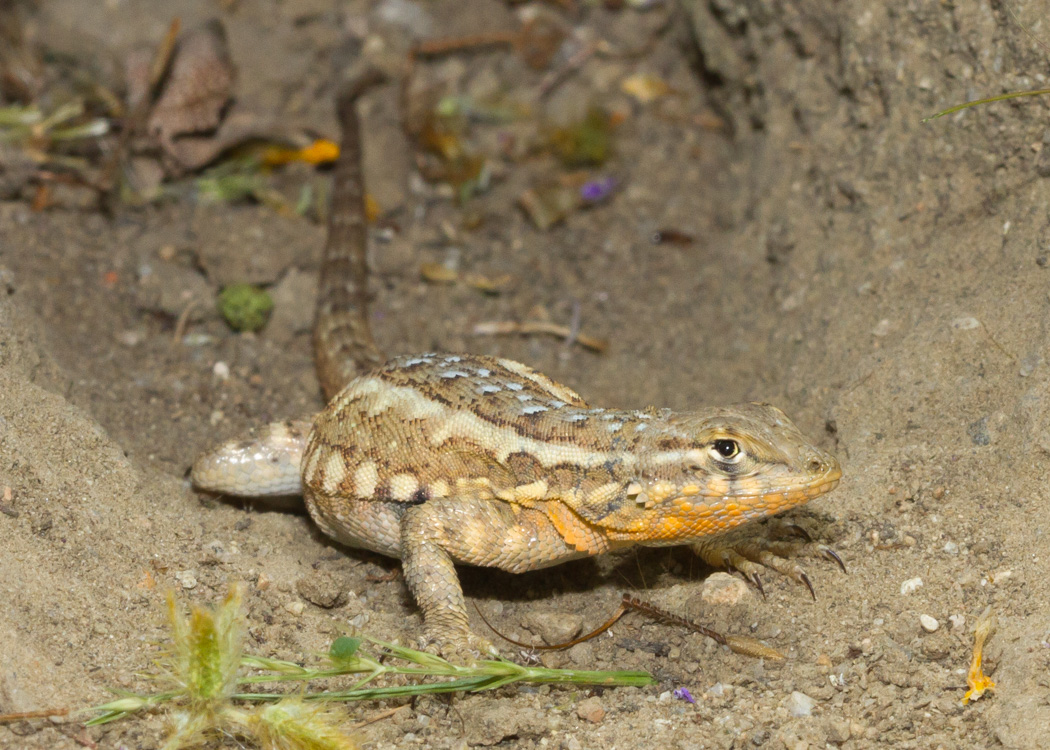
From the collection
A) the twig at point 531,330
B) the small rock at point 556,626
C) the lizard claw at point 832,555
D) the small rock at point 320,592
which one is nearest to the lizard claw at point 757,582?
the lizard claw at point 832,555

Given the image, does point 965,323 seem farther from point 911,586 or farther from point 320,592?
point 320,592

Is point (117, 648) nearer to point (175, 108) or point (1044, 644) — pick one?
point (1044, 644)

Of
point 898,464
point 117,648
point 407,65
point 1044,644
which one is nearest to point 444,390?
point 117,648

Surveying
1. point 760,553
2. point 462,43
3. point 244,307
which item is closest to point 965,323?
point 760,553

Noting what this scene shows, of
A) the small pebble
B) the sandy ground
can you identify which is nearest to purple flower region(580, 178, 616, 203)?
the sandy ground

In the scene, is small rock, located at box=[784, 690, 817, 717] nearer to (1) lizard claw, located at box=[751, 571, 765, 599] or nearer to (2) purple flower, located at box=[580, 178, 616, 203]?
(1) lizard claw, located at box=[751, 571, 765, 599]

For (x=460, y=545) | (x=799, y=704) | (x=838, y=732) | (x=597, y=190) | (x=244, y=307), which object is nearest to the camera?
(x=838, y=732)
